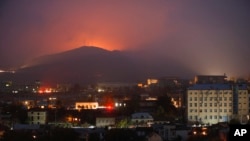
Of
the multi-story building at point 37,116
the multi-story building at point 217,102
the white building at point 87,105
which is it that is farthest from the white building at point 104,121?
the white building at point 87,105

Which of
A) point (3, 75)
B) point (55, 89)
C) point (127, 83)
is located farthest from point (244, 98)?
point (3, 75)

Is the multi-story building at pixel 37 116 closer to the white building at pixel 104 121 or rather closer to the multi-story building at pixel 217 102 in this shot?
the white building at pixel 104 121

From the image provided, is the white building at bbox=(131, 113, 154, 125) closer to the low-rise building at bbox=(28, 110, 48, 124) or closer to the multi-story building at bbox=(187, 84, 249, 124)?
the multi-story building at bbox=(187, 84, 249, 124)

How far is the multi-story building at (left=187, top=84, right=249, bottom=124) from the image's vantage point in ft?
32.6

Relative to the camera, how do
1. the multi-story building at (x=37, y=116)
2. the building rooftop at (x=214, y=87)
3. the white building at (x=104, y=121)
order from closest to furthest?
the white building at (x=104, y=121) → the multi-story building at (x=37, y=116) → the building rooftop at (x=214, y=87)

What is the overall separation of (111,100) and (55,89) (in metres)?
9.36

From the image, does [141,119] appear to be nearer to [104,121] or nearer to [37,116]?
[104,121]

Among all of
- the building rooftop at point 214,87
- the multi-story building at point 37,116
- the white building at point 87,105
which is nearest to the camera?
the multi-story building at point 37,116

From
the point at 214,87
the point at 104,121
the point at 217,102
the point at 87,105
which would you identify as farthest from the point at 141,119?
the point at 87,105

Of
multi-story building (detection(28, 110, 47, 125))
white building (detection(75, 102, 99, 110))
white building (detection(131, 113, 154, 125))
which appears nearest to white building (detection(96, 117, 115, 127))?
white building (detection(131, 113, 154, 125))

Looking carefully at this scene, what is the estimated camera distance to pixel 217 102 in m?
10.1

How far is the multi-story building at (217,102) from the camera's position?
9.95 metres

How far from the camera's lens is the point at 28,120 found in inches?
368

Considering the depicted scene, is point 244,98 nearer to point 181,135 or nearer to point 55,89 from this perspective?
point 181,135
